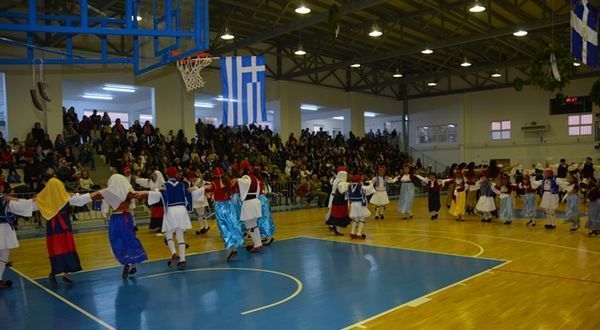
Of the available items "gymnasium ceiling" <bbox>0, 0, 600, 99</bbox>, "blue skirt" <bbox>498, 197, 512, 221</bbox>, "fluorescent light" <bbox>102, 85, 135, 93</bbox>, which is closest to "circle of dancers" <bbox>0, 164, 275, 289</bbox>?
"gymnasium ceiling" <bbox>0, 0, 600, 99</bbox>

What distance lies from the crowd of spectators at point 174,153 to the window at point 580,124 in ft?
43.6

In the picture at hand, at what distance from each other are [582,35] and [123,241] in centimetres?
968

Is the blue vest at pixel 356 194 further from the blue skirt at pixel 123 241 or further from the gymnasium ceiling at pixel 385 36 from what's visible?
the blue skirt at pixel 123 241

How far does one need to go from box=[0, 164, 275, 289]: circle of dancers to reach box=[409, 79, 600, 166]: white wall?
1031 inches

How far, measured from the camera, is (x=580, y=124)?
30031 mm

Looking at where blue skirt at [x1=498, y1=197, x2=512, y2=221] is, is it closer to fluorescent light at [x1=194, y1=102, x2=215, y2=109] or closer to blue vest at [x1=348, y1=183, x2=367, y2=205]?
blue vest at [x1=348, y1=183, x2=367, y2=205]

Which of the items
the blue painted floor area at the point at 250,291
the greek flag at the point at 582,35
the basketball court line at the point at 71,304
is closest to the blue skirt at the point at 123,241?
the blue painted floor area at the point at 250,291

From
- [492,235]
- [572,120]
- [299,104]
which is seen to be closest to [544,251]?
[492,235]

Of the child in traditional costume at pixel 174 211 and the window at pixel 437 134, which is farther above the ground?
the window at pixel 437 134

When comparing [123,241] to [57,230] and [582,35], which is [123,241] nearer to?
[57,230]

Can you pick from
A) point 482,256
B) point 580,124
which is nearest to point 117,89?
point 482,256

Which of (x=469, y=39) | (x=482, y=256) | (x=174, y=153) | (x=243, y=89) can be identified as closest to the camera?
(x=482, y=256)

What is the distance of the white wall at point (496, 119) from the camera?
30500mm

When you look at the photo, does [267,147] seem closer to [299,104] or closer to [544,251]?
[299,104]
